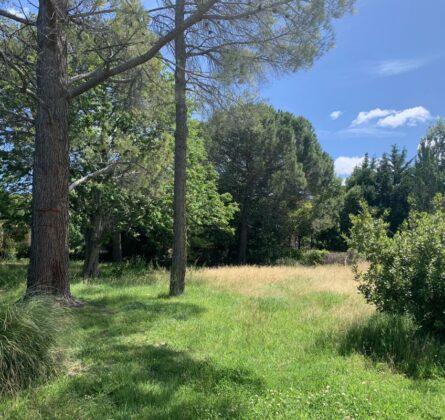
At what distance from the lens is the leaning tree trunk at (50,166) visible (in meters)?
7.30

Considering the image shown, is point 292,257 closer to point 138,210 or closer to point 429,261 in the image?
point 138,210

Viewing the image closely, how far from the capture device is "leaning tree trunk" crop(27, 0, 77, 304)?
7.30m

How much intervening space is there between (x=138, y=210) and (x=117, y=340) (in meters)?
9.09

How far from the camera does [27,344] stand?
4.38 metres

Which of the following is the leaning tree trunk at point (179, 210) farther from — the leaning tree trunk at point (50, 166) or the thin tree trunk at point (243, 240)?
the thin tree trunk at point (243, 240)

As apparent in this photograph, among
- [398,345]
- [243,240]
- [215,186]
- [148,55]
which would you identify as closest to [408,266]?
[398,345]

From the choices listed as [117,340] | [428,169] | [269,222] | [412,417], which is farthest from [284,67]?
[428,169]

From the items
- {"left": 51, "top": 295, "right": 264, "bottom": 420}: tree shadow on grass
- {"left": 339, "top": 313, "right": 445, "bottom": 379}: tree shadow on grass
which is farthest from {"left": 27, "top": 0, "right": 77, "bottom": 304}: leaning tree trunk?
{"left": 339, "top": 313, "right": 445, "bottom": 379}: tree shadow on grass

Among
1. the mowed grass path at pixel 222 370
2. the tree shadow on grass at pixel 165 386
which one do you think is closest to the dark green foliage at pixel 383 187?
the mowed grass path at pixel 222 370

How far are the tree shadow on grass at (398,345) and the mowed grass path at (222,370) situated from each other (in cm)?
17

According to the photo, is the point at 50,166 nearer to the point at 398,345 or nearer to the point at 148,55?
the point at 148,55

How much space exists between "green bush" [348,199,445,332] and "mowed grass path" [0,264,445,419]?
634mm

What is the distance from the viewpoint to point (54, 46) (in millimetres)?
7668

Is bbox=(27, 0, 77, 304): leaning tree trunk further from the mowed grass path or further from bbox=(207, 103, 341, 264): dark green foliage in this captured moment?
bbox=(207, 103, 341, 264): dark green foliage
